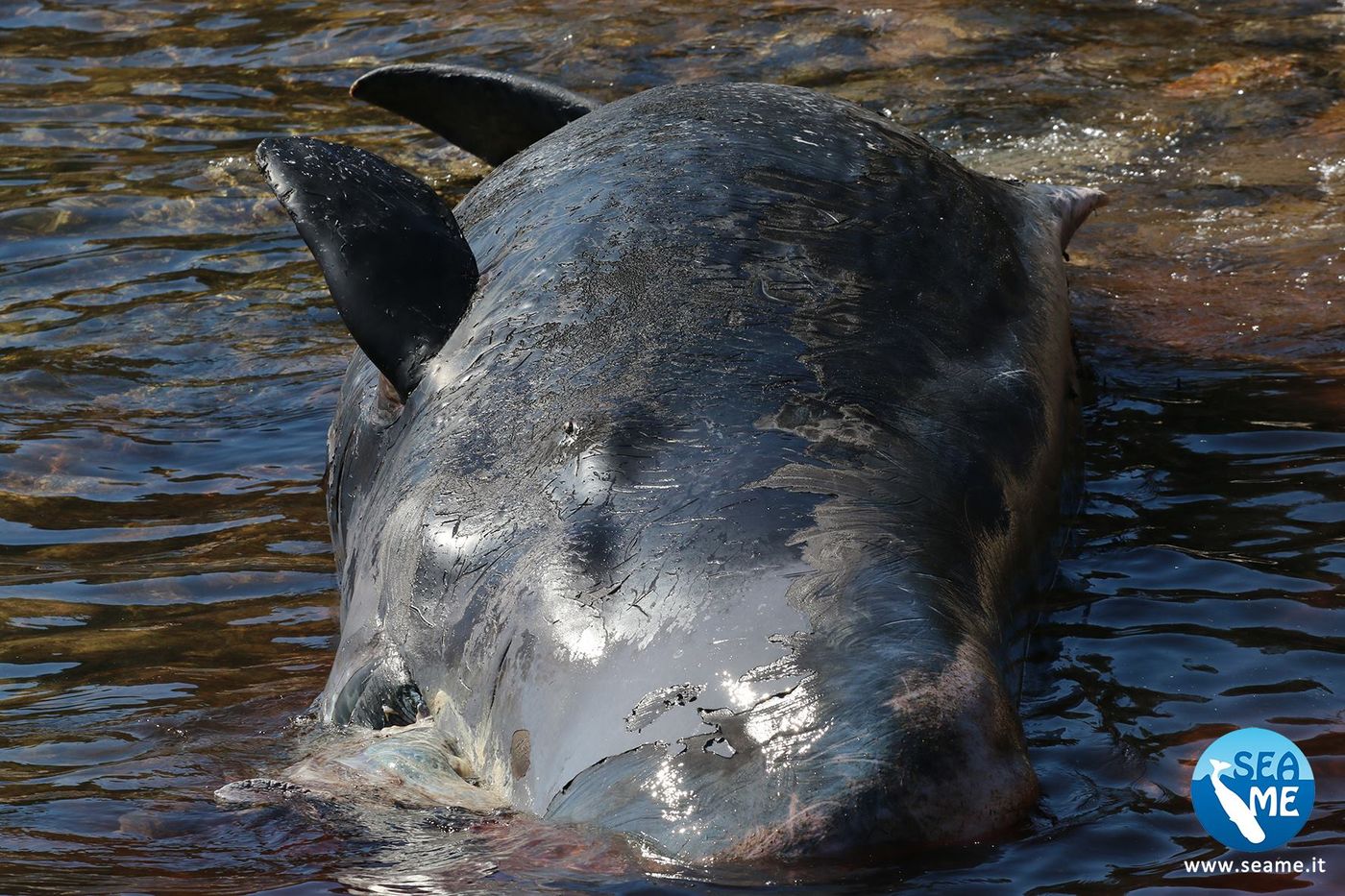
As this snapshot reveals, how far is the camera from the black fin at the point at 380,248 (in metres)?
5.05

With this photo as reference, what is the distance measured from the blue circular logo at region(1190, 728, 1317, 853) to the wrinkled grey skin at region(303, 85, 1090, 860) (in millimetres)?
415

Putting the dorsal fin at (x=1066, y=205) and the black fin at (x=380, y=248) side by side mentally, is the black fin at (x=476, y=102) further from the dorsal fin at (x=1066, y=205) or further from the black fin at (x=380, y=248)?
the dorsal fin at (x=1066, y=205)

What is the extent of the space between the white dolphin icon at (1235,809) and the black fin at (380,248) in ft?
7.81

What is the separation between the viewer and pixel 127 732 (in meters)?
4.53

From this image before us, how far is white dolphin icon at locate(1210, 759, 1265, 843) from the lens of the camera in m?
3.45

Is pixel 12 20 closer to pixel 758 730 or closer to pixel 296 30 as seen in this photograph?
pixel 296 30

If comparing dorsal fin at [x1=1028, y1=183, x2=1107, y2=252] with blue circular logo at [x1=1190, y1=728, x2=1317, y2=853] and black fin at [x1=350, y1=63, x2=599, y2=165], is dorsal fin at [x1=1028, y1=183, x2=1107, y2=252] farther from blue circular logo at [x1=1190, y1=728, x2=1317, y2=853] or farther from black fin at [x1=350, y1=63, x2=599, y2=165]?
blue circular logo at [x1=1190, y1=728, x2=1317, y2=853]

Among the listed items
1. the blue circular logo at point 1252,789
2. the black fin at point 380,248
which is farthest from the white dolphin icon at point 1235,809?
the black fin at point 380,248

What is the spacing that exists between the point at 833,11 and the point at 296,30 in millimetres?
3757

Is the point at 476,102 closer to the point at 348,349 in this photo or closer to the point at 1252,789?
the point at 348,349

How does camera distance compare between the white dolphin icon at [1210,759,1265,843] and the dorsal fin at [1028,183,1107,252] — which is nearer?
the white dolphin icon at [1210,759,1265,843]

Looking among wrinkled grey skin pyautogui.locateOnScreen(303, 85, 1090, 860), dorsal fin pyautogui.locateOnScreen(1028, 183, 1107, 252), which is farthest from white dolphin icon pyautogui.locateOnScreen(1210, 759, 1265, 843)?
dorsal fin pyautogui.locateOnScreen(1028, 183, 1107, 252)

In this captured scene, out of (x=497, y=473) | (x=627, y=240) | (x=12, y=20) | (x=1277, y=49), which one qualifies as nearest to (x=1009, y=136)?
(x=1277, y=49)

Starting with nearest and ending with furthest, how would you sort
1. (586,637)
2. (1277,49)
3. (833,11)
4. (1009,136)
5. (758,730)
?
(758,730), (586,637), (1009,136), (1277,49), (833,11)
